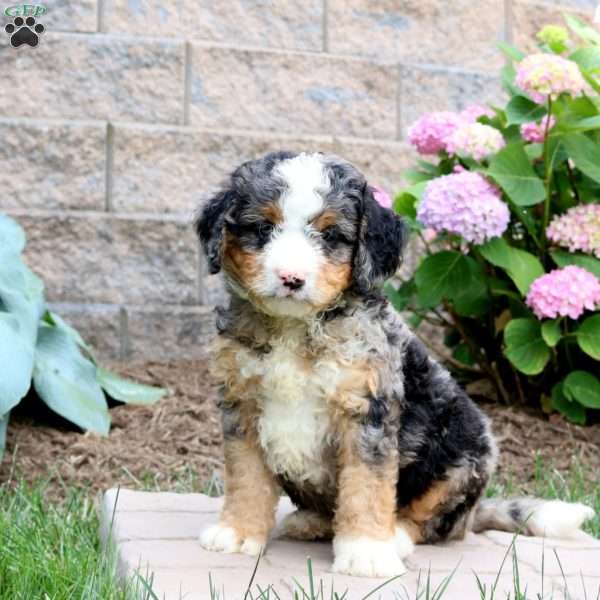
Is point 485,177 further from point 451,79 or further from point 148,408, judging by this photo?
point 148,408

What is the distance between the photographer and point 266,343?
3.44m

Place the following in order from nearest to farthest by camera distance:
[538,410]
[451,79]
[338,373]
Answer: [338,373] → [538,410] → [451,79]

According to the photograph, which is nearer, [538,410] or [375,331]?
[375,331]

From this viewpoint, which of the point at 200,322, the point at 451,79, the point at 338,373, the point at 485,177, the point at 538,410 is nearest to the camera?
the point at 338,373

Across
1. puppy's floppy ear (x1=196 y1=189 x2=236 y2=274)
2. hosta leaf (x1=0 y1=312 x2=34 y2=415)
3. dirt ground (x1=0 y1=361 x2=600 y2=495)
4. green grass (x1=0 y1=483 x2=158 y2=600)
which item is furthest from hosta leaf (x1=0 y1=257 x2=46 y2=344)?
puppy's floppy ear (x1=196 y1=189 x2=236 y2=274)

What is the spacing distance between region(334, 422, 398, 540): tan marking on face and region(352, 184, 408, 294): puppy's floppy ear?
0.46 meters

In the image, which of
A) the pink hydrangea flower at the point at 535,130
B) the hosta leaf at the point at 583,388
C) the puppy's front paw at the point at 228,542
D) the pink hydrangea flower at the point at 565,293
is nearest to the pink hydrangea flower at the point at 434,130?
the pink hydrangea flower at the point at 535,130

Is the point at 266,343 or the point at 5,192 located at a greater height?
the point at 266,343

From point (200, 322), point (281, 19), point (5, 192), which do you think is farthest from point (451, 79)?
point (5, 192)

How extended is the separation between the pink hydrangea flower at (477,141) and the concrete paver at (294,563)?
2.28m

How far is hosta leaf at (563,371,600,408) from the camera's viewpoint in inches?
224

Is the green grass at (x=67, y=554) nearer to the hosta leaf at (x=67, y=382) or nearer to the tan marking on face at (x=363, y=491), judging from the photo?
the tan marking on face at (x=363, y=491)

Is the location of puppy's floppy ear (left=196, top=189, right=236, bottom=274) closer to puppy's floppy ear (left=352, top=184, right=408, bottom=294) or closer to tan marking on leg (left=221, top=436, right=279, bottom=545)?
puppy's floppy ear (left=352, top=184, right=408, bottom=294)

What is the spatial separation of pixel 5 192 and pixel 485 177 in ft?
9.00
